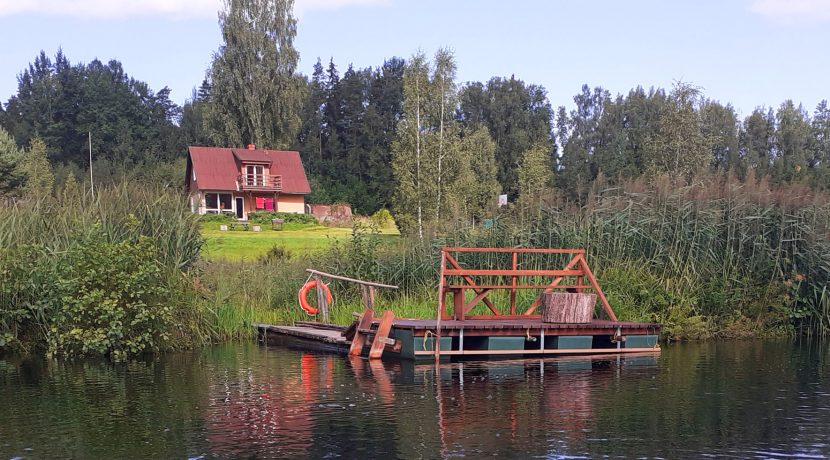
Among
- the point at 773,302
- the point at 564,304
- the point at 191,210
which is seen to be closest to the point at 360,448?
the point at 564,304

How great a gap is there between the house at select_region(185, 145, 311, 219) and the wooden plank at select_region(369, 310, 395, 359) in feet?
162

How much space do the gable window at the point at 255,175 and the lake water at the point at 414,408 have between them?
163 feet

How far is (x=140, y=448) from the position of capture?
36.4ft

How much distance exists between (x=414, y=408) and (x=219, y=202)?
57.5 m

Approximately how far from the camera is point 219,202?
2712 inches

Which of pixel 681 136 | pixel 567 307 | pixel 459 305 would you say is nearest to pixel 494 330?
pixel 459 305

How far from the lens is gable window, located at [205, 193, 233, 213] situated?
68.7 meters

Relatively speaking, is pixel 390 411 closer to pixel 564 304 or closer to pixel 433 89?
pixel 564 304

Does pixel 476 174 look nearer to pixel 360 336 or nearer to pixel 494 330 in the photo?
pixel 360 336

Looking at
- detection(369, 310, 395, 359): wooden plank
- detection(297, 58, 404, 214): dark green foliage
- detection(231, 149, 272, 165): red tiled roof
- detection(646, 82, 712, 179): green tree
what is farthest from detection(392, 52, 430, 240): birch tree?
detection(297, 58, 404, 214): dark green foliage

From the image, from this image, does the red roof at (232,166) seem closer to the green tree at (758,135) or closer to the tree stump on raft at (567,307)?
the tree stump on raft at (567,307)

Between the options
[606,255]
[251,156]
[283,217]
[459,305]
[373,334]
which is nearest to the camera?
[373,334]

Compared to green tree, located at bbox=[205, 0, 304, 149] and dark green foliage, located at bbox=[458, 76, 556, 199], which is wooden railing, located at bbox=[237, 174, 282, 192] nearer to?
green tree, located at bbox=[205, 0, 304, 149]

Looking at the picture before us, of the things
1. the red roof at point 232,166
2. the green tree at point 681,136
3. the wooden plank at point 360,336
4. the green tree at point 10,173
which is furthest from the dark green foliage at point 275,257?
the red roof at point 232,166
